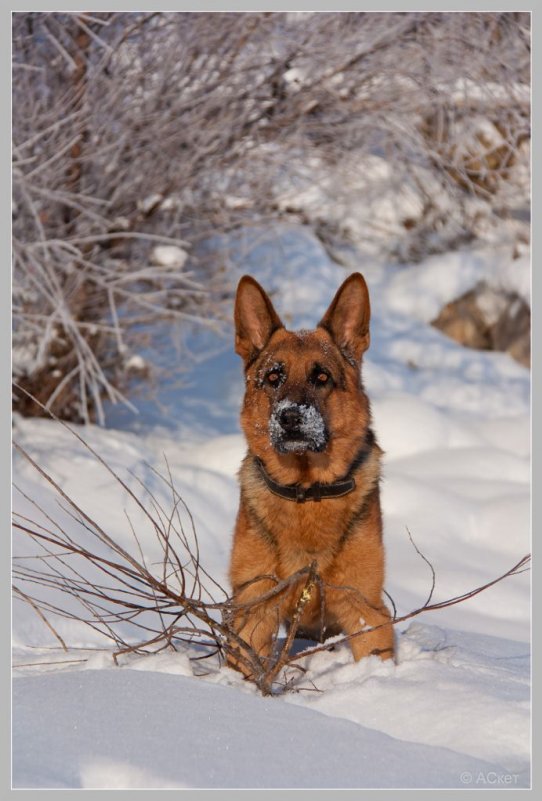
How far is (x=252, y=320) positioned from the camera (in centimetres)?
441

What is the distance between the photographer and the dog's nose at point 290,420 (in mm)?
3875

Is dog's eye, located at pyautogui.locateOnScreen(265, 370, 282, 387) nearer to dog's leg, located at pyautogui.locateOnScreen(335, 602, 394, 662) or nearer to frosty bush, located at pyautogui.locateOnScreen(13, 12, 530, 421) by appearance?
dog's leg, located at pyautogui.locateOnScreen(335, 602, 394, 662)

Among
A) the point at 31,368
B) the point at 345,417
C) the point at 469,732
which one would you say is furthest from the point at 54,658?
the point at 31,368

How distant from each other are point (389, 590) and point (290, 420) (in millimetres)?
3801

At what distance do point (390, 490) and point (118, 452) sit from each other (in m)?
2.67

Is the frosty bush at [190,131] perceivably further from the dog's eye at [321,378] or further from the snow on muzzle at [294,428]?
the snow on muzzle at [294,428]

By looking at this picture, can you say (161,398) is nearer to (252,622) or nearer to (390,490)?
(390,490)

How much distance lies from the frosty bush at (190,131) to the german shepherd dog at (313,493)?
4.21 metres

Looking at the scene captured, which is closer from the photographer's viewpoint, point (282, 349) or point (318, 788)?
point (318, 788)

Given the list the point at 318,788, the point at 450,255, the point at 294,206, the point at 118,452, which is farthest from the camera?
the point at 450,255

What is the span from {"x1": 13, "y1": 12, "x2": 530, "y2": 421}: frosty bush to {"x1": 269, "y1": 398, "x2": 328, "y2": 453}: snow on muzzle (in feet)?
15.0

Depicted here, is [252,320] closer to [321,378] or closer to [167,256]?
[321,378]

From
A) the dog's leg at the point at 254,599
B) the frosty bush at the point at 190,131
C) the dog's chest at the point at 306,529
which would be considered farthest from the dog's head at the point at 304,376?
the frosty bush at the point at 190,131

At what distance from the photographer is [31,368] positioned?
28.9 ft
